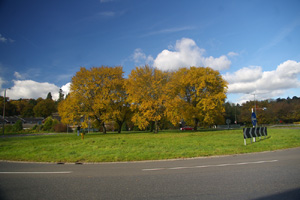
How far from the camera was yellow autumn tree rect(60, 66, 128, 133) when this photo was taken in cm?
3584

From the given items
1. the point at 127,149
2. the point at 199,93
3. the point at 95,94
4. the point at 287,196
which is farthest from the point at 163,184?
the point at 199,93

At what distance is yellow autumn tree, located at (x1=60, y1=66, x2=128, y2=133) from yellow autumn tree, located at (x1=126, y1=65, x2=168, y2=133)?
3844 millimetres

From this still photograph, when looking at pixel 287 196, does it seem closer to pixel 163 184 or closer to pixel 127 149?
pixel 163 184

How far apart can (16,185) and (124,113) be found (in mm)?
34136

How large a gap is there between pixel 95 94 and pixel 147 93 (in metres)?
9.85

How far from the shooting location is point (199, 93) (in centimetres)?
3869

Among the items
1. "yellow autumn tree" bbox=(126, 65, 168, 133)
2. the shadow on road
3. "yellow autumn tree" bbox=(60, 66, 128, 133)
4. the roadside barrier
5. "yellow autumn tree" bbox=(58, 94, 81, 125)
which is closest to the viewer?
the shadow on road

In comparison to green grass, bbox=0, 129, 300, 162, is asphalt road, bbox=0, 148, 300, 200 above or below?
above

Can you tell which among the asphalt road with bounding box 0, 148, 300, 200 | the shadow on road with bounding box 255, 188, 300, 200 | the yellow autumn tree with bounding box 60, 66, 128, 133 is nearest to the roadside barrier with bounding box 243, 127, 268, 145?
the asphalt road with bounding box 0, 148, 300, 200

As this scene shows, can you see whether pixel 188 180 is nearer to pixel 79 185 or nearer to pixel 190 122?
A: pixel 79 185

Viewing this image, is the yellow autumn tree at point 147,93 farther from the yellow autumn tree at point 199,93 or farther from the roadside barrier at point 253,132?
the roadside barrier at point 253,132

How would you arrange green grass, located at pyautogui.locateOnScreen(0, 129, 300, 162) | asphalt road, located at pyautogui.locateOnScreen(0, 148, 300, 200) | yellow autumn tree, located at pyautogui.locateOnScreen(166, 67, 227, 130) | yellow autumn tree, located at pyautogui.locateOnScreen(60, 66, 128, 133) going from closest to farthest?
1. asphalt road, located at pyautogui.locateOnScreen(0, 148, 300, 200)
2. green grass, located at pyautogui.locateOnScreen(0, 129, 300, 162)
3. yellow autumn tree, located at pyautogui.locateOnScreen(60, 66, 128, 133)
4. yellow autumn tree, located at pyautogui.locateOnScreen(166, 67, 227, 130)

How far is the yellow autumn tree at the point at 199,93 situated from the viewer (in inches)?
1447

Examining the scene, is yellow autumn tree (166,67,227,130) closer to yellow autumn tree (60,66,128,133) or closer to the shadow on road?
yellow autumn tree (60,66,128,133)
